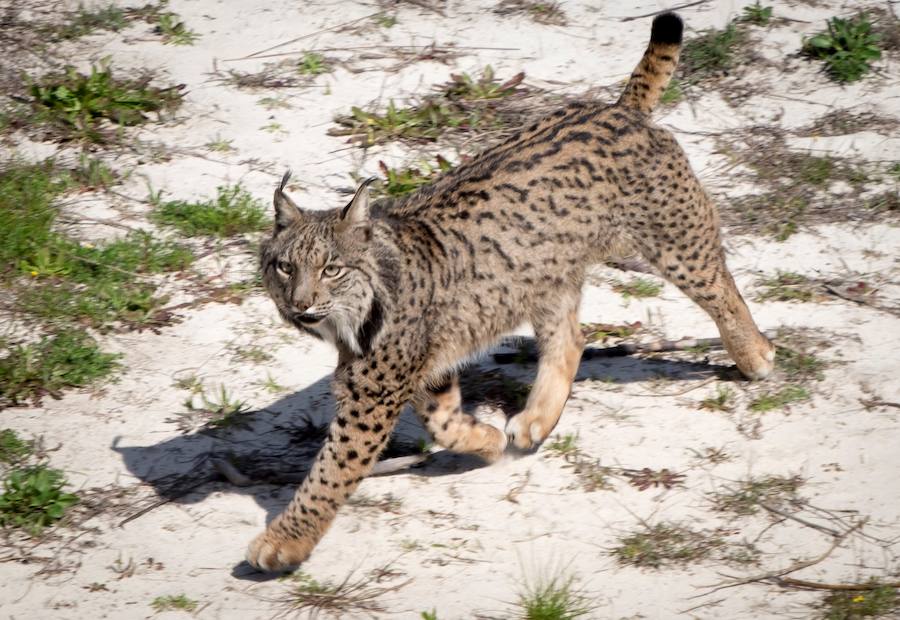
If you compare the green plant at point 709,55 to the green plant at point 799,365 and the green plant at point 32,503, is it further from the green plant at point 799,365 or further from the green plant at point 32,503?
the green plant at point 32,503

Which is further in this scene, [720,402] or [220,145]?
[220,145]

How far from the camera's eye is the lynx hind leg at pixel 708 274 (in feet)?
19.2

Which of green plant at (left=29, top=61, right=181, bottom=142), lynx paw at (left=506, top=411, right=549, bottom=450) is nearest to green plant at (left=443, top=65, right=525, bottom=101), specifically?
green plant at (left=29, top=61, right=181, bottom=142)

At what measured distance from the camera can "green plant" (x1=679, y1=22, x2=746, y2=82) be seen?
837 centimetres

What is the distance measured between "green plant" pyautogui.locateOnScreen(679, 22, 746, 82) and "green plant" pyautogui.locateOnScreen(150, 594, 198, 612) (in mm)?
5134

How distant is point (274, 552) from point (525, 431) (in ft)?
4.54

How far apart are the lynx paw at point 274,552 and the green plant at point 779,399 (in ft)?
7.70

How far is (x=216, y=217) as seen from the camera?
23.7 ft

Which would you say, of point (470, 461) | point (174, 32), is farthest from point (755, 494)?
point (174, 32)

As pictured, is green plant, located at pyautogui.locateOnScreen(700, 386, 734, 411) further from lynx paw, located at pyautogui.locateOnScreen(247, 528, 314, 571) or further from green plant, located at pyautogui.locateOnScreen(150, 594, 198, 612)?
green plant, located at pyautogui.locateOnScreen(150, 594, 198, 612)

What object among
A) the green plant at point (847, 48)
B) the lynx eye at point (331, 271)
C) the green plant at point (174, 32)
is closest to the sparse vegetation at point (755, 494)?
the lynx eye at point (331, 271)

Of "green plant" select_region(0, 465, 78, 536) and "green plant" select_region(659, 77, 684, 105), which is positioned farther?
"green plant" select_region(659, 77, 684, 105)

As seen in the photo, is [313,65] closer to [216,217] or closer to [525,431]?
[216,217]

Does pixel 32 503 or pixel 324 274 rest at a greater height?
pixel 324 274
